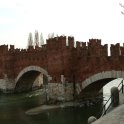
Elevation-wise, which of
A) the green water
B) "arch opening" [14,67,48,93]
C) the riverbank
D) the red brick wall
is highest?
the red brick wall

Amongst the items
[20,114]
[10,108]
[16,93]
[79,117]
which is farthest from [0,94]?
[79,117]

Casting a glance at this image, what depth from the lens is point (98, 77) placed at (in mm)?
21469

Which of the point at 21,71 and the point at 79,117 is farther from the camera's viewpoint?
the point at 21,71

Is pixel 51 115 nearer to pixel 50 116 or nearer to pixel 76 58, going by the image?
pixel 50 116

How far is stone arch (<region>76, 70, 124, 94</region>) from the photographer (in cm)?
2034

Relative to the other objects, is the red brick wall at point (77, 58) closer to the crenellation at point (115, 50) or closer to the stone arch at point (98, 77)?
the crenellation at point (115, 50)

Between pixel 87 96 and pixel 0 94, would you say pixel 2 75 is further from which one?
pixel 87 96

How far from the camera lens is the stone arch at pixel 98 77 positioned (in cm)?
2034

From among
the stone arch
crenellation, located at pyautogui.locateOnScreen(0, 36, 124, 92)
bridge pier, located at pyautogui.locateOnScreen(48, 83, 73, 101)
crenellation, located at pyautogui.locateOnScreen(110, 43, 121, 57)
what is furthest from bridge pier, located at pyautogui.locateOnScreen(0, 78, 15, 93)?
crenellation, located at pyautogui.locateOnScreen(110, 43, 121, 57)

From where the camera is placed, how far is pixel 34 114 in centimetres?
2105

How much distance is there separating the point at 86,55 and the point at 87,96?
3.01 metres

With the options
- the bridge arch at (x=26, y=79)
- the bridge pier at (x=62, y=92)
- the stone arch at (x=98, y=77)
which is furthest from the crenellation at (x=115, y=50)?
the bridge arch at (x=26, y=79)

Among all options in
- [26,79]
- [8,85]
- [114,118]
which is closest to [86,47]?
[114,118]

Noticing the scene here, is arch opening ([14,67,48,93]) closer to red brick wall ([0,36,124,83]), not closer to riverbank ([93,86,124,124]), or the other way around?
red brick wall ([0,36,124,83])
